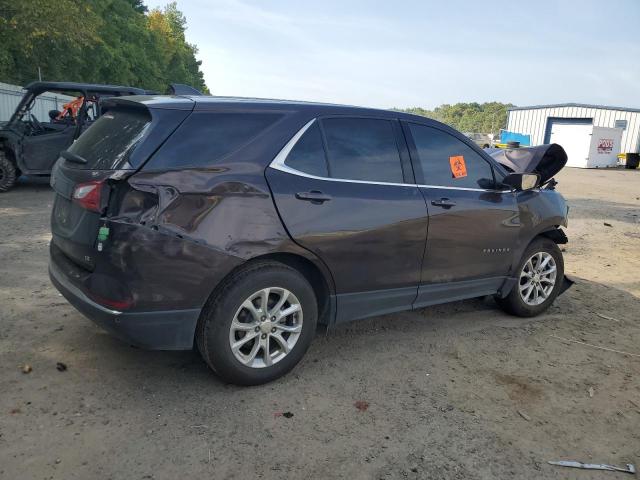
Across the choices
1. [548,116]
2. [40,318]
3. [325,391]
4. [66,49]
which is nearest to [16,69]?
[66,49]

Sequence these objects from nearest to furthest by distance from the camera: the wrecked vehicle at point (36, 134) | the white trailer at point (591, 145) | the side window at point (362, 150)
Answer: the side window at point (362, 150), the wrecked vehicle at point (36, 134), the white trailer at point (591, 145)

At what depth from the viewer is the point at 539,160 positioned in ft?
18.8

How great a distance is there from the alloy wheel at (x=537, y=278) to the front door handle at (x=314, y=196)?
2366 mm

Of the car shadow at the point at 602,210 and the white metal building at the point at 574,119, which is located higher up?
the white metal building at the point at 574,119

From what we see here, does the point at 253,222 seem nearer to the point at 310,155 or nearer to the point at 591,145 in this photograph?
the point at 310,155

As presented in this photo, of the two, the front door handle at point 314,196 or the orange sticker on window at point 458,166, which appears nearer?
the front door handle at point 314,196

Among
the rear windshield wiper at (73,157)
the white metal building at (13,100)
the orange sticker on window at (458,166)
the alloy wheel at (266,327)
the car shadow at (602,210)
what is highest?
the white metal building at (13,100)

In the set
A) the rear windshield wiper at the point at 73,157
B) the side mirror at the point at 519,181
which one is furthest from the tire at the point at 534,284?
the rear windshield wiper at the point at 73,157

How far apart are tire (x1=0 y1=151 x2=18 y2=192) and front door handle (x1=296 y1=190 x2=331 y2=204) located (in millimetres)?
9721

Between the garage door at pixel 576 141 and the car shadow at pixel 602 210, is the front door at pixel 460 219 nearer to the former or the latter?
the car shadow at pixel 602 210

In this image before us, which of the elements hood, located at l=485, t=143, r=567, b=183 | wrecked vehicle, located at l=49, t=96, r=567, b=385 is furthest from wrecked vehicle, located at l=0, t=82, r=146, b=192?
wrecked vehicle, located at l=49, t=96, r=567, b=385

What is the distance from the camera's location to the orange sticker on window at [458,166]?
14.3 ft

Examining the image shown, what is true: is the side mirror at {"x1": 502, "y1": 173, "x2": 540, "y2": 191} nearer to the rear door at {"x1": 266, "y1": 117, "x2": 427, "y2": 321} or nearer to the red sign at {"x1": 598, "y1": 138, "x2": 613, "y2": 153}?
the rear door at {"x1": 266, "y1": 117, "x2": 427, "y2": 321}

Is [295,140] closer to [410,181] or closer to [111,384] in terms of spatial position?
[410,181]
